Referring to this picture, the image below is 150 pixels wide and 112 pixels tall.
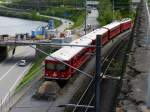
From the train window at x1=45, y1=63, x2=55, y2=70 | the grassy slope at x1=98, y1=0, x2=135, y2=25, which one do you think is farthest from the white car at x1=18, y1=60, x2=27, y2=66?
the train window at x1=45, y1=63, x2=55, y2=70

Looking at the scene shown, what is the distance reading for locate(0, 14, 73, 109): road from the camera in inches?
1789

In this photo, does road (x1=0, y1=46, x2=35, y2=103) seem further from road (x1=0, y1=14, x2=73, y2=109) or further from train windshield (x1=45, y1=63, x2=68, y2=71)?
train windshield (x1=45, y1=63, x2=68, y2=71)

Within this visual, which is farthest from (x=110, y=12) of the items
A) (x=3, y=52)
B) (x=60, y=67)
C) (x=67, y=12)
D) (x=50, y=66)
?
(x=60, y=67)

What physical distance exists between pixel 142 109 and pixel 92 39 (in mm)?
30949

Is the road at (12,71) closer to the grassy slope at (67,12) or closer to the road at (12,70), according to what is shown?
the road at (12,70)

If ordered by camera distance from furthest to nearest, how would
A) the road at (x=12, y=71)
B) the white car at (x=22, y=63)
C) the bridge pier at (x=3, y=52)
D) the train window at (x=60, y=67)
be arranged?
the bridge pier at (x=3, y=52), the white car at (x=22, y=63), the road at (x=12, y=71), the train window at (x=60, y=67)

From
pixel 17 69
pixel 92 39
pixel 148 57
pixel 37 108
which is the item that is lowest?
pixel 17 69

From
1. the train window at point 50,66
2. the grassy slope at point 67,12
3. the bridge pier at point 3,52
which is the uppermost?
the train window at point 50,66

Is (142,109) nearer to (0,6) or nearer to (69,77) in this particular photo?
(69,77)

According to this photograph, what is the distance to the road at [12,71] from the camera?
45.4 metres

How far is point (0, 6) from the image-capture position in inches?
6781

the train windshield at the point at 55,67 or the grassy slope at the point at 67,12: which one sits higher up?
the train windshield at the point at 55,67

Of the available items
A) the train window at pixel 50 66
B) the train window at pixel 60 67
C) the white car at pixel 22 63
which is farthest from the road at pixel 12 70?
the train window at pixel 60 67

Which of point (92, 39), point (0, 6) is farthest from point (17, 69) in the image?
point (0, 6)
